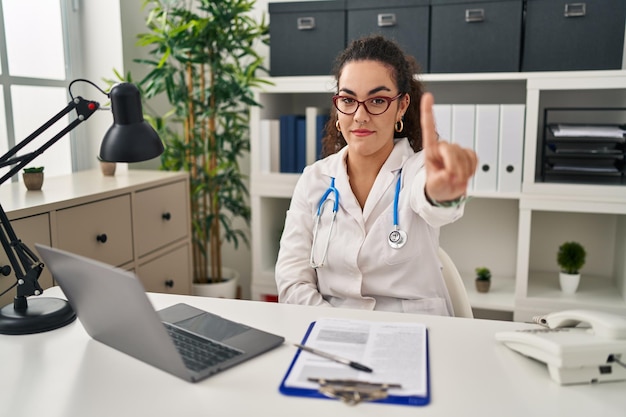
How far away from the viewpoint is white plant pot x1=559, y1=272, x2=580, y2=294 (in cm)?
258

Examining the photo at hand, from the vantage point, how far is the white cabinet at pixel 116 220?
73.3 inches

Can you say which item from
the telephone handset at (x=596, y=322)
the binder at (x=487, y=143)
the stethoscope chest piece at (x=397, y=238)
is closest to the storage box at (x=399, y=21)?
the binder at (x=487, y=143)

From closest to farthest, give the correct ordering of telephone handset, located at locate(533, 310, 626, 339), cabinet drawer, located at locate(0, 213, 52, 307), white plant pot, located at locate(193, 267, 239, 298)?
telephone handset, located at locate(533, 310, 626, 339) < cabinet drawer, located at locate(0, 213, 52, 307) < white plant pot, located at locate(193, 267, 239, 298)

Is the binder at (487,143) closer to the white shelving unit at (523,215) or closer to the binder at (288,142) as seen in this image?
the white shelving unit at (523,215)

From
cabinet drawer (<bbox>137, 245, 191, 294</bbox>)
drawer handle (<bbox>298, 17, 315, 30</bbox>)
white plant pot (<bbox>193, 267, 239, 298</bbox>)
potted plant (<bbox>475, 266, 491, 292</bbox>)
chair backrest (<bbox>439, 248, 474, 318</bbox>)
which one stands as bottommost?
white plant pot (<bbox>193, 267, 239, 298</bbox>)

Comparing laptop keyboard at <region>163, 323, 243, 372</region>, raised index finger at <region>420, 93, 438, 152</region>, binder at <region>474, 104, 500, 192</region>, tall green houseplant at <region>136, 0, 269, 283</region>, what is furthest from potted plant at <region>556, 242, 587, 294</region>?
laptop keyboard at <region>163, 323, 243, 372</region>

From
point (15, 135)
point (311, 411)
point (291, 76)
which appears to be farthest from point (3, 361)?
point (291, 76)

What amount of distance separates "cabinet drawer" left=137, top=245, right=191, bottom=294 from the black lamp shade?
3.89ft

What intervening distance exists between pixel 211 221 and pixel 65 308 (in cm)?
164

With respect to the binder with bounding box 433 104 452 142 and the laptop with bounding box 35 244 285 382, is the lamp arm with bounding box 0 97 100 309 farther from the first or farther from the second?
the binder with bounding box 433 104 452 142

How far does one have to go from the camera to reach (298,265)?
1.64 meters

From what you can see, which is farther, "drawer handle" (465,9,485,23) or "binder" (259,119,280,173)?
"binder" (259,119,280,173)

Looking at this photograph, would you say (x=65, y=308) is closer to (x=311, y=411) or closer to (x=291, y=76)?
(x=311, y=411)

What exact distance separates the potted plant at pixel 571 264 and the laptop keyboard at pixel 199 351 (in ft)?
6.43
